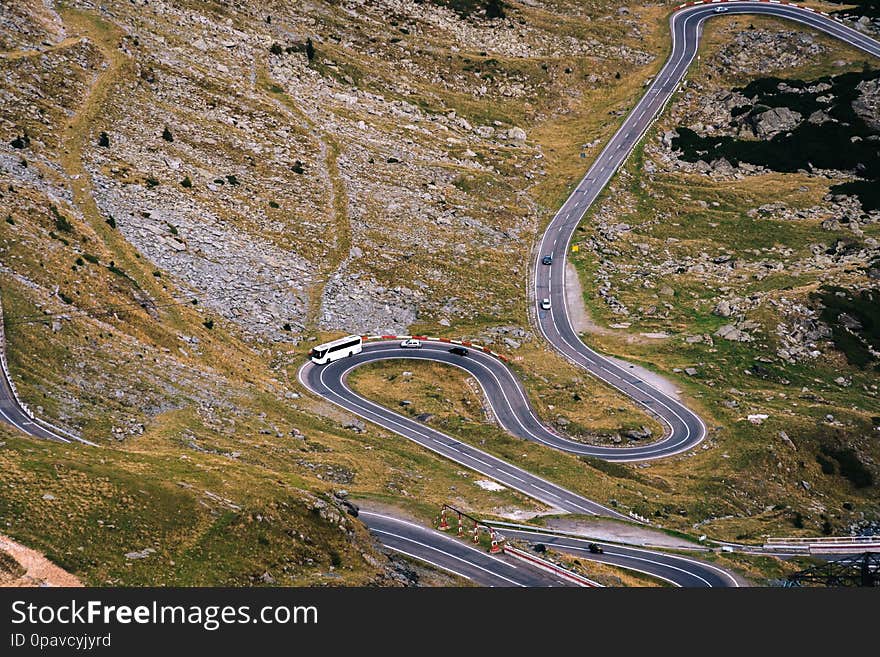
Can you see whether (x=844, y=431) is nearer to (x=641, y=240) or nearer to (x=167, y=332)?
(x=641, y=240)

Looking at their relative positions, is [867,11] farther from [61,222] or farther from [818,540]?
[61,222]

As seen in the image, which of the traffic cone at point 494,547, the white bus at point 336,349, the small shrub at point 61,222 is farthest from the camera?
the white bus at point 336,349

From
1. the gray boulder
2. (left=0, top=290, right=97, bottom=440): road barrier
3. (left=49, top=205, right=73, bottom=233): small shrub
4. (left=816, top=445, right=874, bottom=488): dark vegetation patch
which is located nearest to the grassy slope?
(left=816, top=445, right=874, bottom=488): dark vegetation patch

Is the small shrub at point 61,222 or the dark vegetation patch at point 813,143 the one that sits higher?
the dark vegetation patch at point 813,143

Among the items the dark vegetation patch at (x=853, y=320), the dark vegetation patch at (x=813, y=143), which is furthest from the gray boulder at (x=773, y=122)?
the dark vegetation patch at (x=853, y=320)

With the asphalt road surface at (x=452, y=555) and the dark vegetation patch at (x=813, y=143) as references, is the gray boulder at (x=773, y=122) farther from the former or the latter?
the asphalt road surface at (x=452, y=555)

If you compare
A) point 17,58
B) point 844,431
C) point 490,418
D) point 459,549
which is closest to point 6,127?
point 17,58
